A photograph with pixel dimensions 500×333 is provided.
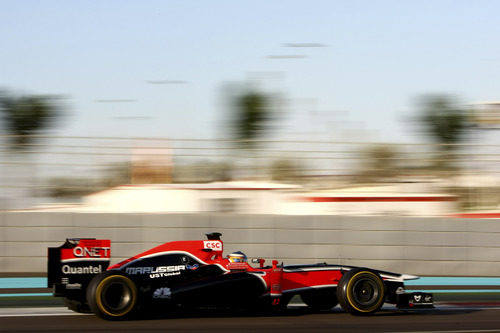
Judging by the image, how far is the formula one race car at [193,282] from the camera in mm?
8031

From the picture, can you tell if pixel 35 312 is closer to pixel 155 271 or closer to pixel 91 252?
pixel 91 252

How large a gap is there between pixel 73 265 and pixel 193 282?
141cm

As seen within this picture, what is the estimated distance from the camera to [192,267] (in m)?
8.47

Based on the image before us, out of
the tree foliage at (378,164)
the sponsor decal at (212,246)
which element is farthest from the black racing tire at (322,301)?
the tree foliage at (378,164)

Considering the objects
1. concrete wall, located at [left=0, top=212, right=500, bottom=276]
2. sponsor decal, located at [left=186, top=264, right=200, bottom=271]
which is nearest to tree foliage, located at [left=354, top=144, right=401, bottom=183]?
concrete wall, located at [left=0, top=212, right=500, bottom=276]

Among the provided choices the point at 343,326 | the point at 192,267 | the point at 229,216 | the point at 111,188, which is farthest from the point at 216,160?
the point at 343,326

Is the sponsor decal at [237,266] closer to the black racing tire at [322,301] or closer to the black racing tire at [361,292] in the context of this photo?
the black racing tire at [322,301]

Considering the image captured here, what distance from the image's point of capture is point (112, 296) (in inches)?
315

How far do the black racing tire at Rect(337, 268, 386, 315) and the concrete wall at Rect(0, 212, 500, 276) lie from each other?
19.0 feet

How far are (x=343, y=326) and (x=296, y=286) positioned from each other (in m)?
0.99

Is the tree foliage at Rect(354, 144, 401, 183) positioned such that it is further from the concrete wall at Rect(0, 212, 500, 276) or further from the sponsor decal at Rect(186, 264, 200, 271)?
the sponsor decal at Rect(186, 264, 200, 271)

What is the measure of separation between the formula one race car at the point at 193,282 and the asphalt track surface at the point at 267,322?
0.60 feet

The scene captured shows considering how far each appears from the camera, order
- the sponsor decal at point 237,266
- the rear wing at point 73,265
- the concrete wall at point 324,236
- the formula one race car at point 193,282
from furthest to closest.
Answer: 1. the concrete wall at point 324,236
2. the sponsor decal at point 237,266
3. the rear wing at point 73,265
4. the formula one race car at point 193,282

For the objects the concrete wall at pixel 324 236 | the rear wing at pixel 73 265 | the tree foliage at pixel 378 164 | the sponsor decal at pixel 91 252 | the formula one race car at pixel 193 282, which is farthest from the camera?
the tree foliage at pixel 378 164
